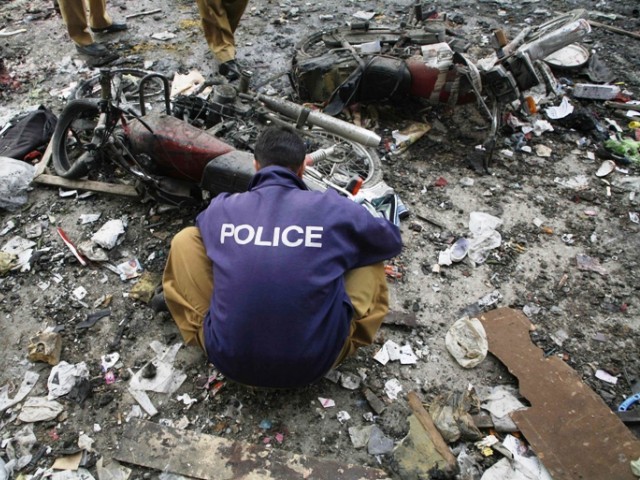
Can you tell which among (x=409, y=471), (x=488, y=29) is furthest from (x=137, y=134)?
(x=488, y=29)

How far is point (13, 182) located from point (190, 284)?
250 cm

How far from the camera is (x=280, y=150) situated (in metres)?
2.51

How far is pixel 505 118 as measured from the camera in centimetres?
489

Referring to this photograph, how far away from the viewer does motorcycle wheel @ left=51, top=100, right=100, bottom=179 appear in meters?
3.99

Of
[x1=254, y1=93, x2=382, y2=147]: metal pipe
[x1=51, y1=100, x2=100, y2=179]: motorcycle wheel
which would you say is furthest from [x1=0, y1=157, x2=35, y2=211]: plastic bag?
[x1=254, y1=93, x2=382, y2=147]: metal pipe

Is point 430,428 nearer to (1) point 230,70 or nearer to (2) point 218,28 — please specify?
(1) point 230,70

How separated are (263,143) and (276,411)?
1.58 m

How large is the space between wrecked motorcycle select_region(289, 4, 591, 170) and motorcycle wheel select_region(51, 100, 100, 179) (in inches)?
82.0

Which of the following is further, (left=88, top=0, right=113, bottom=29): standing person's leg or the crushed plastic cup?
(left=88, top=0, right=113, bottom=29): standing person's leg

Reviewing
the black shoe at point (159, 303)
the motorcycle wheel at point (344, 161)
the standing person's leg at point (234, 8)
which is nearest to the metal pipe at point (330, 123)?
the motorcycle wheel at point (344, 161)

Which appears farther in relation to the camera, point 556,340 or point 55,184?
point 55,184

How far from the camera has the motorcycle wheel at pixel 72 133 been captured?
13.1 feet

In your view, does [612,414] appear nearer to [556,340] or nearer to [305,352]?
[556,340]

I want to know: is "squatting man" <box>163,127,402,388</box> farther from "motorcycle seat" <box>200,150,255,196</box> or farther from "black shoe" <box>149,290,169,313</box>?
"motorcycle seat" <box>200,150,255,196</box>
